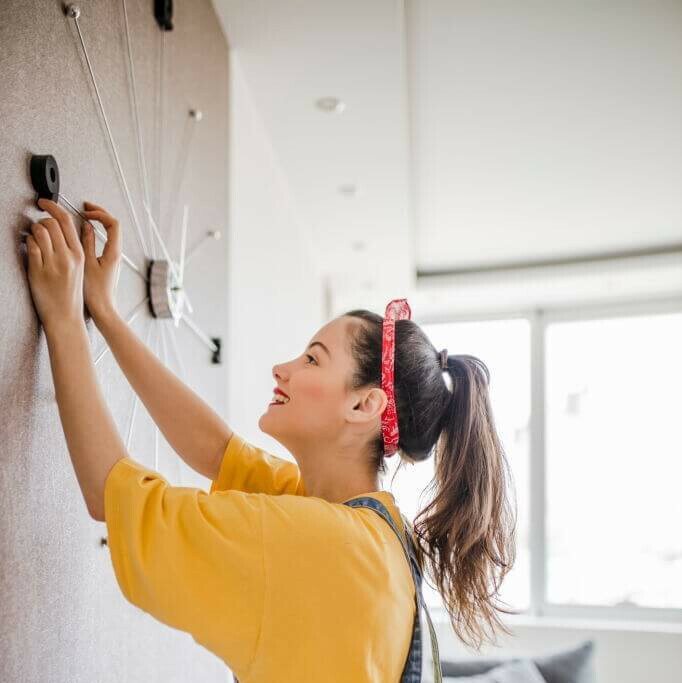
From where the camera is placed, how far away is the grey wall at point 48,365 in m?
0.76

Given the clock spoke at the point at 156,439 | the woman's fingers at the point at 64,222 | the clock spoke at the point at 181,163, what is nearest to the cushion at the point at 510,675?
the clock spoke at the point at 156,439

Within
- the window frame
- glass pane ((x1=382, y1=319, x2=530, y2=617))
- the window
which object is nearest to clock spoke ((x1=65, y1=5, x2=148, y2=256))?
the window

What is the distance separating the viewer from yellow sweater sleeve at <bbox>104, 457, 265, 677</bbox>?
29.6 inches

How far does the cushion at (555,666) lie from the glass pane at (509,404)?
2.06 meters

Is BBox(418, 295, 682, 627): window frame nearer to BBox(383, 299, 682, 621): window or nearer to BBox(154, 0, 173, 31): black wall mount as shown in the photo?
BBox(383, 299, 682, 621): window

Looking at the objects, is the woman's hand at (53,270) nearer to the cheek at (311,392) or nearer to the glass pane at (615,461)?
the cheek at (311,392)

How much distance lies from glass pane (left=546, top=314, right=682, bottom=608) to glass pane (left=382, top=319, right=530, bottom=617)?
16 cm

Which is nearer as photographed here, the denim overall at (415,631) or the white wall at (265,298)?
the denim overall at (415,631)

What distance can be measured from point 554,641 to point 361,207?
2.67m

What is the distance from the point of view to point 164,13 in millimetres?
→ 1304

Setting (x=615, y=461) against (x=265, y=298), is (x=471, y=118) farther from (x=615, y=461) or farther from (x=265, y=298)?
(x=615, y=461)

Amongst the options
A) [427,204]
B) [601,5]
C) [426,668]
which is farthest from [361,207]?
[426,668]

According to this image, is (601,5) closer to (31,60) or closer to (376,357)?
(376,357)

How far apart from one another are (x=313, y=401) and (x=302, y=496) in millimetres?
159
